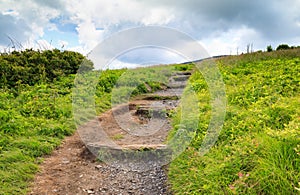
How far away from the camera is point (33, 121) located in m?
7.09

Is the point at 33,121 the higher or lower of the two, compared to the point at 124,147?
higher

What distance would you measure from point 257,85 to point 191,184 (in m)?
4.74

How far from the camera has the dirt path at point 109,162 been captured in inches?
189

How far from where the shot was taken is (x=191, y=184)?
13.4 feet

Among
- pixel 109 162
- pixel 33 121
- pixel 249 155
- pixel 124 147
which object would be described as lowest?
pixel 109 162

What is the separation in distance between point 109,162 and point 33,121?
247 centimetres

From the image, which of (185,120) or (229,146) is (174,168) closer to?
(229,146)

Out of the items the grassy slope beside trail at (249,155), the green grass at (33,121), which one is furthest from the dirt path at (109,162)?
the grassy slope beside trail at (249,155)

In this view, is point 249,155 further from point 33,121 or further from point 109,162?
point 33,121

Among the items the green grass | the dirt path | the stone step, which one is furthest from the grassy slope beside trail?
the green grass

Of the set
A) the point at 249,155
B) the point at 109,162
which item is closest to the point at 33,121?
the point at 109,162

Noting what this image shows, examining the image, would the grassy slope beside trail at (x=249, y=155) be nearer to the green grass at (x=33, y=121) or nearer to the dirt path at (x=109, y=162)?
the dirt path at (x=109, y=162)

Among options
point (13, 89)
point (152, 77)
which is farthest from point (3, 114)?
point (152, 77)

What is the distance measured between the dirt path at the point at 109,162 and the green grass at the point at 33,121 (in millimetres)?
213
